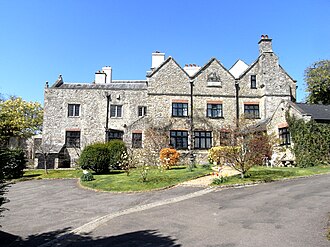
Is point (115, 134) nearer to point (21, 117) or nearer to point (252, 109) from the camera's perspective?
point (252, 109)

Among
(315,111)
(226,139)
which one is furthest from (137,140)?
(315,111)

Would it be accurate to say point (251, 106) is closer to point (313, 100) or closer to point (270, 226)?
point (313, 100)

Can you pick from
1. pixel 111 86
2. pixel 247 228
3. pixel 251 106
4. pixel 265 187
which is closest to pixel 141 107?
pixel 111 86

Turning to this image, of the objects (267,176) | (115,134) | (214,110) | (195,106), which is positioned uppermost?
(195,106)

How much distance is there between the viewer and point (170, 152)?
25.7 meters

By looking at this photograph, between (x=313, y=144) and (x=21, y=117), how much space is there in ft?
134

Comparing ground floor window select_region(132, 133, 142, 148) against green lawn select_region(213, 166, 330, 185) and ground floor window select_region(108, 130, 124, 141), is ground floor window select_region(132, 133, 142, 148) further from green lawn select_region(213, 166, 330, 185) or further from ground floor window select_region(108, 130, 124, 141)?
green lawn select_region(213, 166, 330, 185)

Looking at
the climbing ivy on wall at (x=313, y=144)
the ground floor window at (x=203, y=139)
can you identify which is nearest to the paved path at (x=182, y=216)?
the climbing ivy on wall at (x=313, y=144)

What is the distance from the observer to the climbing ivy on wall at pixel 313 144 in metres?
22.5

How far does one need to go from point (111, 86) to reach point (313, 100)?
26.0 metres

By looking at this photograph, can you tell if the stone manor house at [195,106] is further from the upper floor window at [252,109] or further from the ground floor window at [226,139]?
the ground floor window at [226,139]

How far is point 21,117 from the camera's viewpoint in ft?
150

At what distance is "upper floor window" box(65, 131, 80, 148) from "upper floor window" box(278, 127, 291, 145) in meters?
21.6

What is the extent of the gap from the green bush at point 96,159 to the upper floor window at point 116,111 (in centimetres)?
1134
